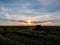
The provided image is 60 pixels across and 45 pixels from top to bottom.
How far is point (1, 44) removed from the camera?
16.4m

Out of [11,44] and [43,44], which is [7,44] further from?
[43,44]

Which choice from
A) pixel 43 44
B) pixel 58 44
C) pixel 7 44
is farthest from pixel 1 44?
pixel 58 44

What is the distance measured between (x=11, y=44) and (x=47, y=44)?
725 centimetres

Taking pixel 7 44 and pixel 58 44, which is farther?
pixel 58 44

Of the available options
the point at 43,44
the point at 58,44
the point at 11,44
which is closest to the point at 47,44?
the point at 43,44

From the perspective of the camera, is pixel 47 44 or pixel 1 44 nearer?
pixel 1 44

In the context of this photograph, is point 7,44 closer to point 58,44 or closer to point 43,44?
point 43,44

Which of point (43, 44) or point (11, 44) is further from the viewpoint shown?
point (43, 44)

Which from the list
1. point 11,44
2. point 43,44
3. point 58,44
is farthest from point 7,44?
point 58,44

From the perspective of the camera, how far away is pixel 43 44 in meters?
20.5

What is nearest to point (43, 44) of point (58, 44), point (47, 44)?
point (47, 44)

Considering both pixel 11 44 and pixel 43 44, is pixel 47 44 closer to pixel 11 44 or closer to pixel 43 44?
pixel 43 44

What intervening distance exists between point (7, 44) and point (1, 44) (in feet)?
2.78

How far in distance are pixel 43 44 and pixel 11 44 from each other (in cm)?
650
